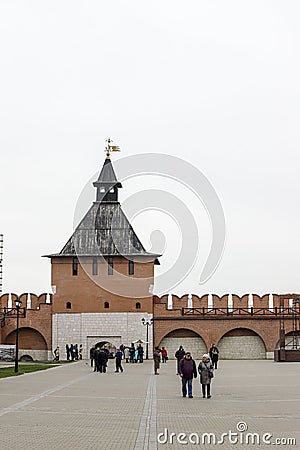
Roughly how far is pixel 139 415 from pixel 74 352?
38.1 meters

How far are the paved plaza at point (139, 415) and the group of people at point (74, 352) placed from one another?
28272 millimetres

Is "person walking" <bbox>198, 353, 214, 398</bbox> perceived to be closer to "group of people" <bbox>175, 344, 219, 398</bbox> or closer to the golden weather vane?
"group of people" <bbox>175, 344, 219, 398</bbox>

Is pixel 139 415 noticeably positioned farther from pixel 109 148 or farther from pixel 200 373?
pixel 109 148

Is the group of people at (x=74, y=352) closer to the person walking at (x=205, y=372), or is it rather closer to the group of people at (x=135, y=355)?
the group of people at (x=135, y=355)

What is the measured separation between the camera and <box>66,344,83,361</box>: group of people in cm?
5238

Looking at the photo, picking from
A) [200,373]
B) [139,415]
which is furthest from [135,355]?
[139,415]

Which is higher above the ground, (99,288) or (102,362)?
(99,288)

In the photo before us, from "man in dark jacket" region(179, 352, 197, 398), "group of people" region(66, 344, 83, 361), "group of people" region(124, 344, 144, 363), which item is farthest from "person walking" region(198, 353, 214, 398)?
"group of people" region(66, 344, 83, 361)

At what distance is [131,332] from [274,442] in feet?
141

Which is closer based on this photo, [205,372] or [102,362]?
[205,372]

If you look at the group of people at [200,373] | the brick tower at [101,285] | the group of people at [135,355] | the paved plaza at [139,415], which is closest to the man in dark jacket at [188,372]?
the group of people at [200,373]

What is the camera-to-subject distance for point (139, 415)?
15.0m

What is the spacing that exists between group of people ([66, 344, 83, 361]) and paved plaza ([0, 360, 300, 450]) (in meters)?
28.3

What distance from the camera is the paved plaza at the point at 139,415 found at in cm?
1128
